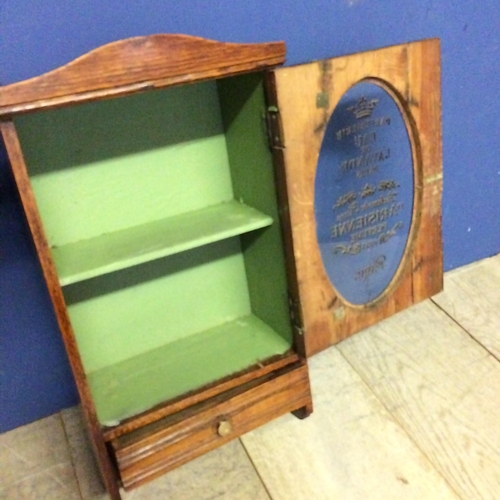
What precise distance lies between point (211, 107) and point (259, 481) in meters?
0.68

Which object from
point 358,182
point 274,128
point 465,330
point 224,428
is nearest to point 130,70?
point 274,128

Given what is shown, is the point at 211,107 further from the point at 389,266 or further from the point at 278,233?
the point at 389,266

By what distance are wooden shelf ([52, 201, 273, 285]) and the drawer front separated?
28 cm

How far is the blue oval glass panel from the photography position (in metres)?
1.02

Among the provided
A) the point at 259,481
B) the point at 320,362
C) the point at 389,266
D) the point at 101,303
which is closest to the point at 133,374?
the point at 101,303

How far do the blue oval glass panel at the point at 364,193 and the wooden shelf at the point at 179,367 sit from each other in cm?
20

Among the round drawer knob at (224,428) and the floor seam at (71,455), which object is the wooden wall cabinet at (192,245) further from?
the floor seam at (71,455)

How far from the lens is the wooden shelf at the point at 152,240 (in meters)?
0.88

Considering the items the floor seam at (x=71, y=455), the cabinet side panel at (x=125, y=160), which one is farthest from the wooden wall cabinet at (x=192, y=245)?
the floor seam at (x=71, y=455)

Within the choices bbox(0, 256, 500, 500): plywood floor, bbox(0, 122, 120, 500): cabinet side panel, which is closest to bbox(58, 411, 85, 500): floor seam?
bbox(0, 256, 500, 500): plywood floor

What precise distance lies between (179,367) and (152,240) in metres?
0.26

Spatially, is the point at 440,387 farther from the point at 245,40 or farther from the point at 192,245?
the point at 245,40

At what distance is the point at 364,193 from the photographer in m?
1.09

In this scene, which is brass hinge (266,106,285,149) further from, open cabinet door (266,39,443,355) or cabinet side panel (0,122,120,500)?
cabinet side panel (0,122,120,500)
